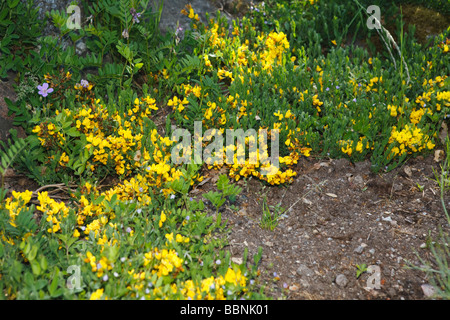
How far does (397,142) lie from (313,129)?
0.80 meters

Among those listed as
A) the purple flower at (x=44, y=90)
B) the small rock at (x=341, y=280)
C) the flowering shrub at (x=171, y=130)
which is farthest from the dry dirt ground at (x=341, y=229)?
the purple flower at (x=44, y=90)

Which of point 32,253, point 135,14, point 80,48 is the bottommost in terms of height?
point 32,253

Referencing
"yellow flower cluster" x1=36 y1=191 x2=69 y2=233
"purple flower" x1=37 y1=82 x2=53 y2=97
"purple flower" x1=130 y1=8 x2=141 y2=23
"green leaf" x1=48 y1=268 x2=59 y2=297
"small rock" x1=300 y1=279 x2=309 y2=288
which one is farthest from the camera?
"purple flower" x1=130 y1=8 x2=141 y2=23

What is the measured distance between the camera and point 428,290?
2898 millimetres

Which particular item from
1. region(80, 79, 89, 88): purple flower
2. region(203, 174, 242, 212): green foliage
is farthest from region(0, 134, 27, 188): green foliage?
region(203, 174, 242, 212): green foliage

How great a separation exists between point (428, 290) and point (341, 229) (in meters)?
0.77

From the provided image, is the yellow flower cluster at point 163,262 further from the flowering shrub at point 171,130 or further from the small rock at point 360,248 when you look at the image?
the small rock at point 360,248

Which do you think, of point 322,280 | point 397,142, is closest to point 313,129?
point 397,142

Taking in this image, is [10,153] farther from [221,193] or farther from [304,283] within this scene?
[304,283]

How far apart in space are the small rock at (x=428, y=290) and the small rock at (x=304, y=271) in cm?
74

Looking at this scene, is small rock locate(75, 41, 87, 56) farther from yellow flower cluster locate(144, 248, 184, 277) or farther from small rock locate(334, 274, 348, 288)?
small rock locate(334, 274, 348, 288)

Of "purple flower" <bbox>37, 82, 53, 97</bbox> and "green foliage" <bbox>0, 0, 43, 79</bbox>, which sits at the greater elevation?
"green foliage" <bbox>0, 0, 43, 79</bbox>

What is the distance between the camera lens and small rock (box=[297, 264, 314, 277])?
3.07 m

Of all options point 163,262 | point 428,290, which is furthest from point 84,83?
point 428,290
